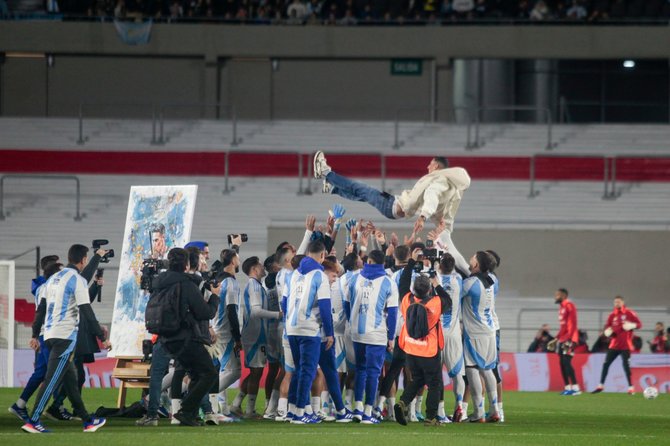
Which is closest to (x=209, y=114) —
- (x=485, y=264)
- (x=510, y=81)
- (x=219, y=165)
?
(x=219, y=165)

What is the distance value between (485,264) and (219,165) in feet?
55.7

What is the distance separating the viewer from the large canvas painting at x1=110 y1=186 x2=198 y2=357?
51.7ft

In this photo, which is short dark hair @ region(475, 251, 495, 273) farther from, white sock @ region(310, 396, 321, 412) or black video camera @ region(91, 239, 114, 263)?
black video camera @ region(91, 239, 114, 263)

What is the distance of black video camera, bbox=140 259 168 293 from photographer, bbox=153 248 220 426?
84cm

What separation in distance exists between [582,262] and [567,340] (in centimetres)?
570

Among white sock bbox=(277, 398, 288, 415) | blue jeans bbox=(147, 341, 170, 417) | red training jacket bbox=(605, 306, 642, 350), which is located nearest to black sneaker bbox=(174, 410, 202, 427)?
blue jeans bbox=(147, 341, 170, 417)

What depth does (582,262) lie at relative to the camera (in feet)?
91.1

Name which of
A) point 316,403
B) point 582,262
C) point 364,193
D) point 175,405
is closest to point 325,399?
point 316,403

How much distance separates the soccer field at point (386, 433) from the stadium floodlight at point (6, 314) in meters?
2.51

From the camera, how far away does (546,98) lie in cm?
3772

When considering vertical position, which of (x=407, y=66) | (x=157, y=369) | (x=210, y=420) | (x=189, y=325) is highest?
(x=407, y=66)

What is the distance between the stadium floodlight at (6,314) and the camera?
20156mm

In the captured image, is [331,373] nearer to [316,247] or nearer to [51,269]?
[316,247]

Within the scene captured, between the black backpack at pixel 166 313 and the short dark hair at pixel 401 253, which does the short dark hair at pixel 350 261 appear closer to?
the short dark hair at pixel 401 253
